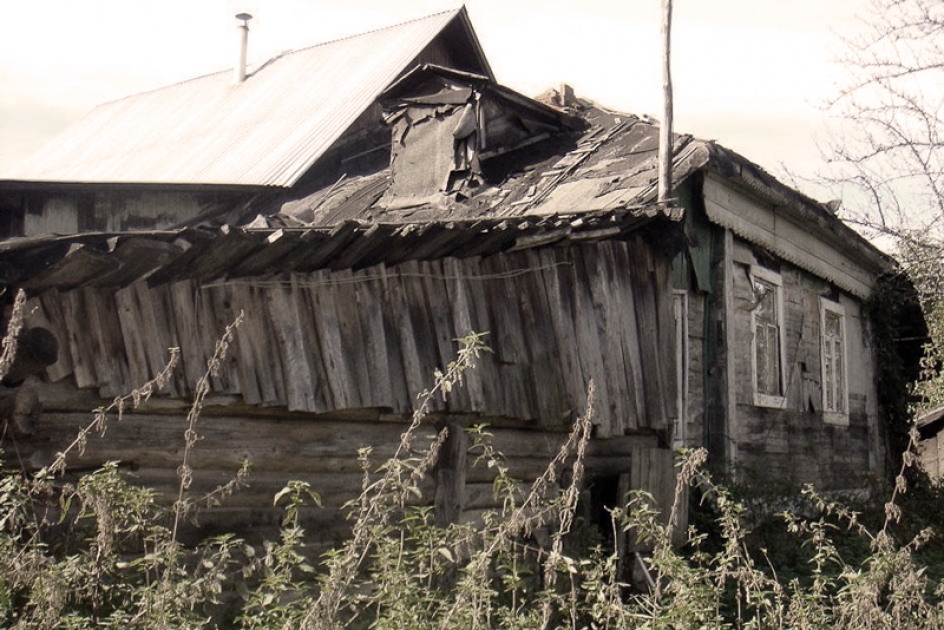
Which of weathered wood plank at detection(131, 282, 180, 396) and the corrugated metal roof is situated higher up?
the corrugated metal roof

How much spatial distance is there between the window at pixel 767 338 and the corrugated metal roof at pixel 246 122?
6.19 meters

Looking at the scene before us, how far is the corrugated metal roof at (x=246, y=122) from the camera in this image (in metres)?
15.1

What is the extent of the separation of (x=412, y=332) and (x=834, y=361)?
29.2ft

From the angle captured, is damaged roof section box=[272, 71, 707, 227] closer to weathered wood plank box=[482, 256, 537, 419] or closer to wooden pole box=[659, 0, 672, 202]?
wooden pole box=[659, 0, 672, 202]

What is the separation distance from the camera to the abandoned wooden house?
5543 mm

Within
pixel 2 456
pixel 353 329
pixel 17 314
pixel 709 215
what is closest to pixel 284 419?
pixel 353 329

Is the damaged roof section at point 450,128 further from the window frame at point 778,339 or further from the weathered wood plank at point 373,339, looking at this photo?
the weathered wood plank at point 373,339

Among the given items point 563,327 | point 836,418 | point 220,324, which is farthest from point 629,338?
point 836,418

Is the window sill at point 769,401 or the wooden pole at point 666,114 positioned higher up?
the wooden pole at point 666,114

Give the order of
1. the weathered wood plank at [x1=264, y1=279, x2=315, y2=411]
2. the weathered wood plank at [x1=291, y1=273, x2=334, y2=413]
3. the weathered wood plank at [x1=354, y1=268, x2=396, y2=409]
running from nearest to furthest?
the weathered wood plank at [x1=264, y1=279, x2=315, y2=411] < the weathered wood plank at [x1=291, y1=273, x2=334, y2=413] < the weathered wood plank at [x1=354, y1=268, x2=396, y2=409]

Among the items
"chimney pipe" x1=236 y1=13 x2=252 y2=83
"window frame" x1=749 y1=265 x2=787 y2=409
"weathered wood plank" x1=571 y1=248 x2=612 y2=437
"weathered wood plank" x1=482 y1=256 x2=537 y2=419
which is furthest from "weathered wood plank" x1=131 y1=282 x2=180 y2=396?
"chimney pipe" x1=236 y1=13 x2=252 y2=83

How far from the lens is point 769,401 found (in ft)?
39.4

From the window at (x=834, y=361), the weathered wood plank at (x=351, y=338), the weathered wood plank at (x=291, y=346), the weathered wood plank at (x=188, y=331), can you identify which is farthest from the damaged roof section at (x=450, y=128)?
the weathered wood plank at (x=188, y=331)

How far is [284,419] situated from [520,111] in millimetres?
6644
